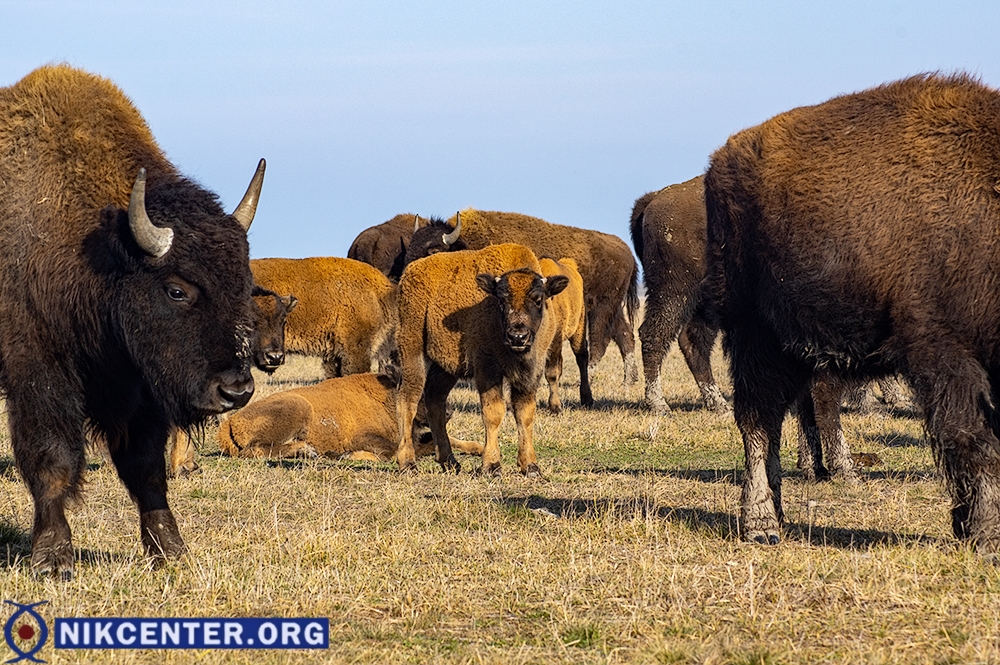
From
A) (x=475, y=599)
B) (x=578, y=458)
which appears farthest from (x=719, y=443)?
(x=475, y=599)

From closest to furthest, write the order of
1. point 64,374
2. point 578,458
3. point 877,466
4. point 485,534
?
point 64,374 < point 485,534 < point 877,466 < point 578,458

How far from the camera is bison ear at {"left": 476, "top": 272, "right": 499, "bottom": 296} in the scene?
10.7 m

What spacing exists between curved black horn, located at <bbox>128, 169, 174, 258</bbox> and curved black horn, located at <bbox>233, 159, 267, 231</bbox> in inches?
21.6

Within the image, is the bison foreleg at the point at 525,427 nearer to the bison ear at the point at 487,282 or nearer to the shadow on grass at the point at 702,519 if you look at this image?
the bison ear at the point at 487,282

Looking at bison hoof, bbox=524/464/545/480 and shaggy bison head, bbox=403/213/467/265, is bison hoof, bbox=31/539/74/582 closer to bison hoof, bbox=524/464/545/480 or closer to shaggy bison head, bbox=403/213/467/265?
bison hoof, bbox=524/464/545/480

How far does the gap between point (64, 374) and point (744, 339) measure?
Result: 3938 mm

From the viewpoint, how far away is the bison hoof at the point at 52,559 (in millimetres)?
6023

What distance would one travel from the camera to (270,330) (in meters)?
13.0

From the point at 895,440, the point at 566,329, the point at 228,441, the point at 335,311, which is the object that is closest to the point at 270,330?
the point at 228,441

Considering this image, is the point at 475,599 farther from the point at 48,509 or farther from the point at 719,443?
the point at 719,443

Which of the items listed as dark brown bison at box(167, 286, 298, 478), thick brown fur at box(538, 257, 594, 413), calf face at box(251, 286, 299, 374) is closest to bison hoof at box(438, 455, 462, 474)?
dark brown bison at box(167, 286, 298, 478)

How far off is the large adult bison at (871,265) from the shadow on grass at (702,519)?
0.22 metres

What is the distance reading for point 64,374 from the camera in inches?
241

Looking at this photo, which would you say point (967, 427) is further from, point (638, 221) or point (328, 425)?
point (638, 221)
